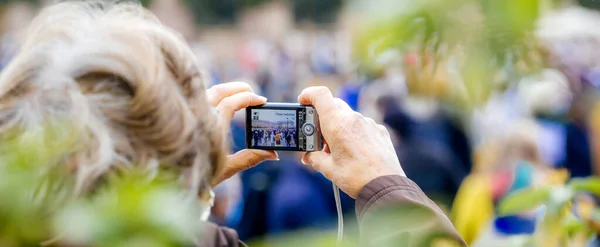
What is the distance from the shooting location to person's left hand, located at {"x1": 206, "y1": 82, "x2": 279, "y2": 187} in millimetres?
1822

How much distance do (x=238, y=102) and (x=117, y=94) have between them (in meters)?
0.76

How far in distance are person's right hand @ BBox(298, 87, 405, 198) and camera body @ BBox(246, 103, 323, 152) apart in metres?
0.03

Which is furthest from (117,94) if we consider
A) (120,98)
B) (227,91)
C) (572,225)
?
(572,225)

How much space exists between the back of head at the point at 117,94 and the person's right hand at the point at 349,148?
51 cm

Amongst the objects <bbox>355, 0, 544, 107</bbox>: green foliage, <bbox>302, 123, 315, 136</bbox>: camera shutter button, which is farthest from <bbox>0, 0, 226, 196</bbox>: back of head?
<bbox>302, 123, 315, 136</bbox>: camera shutter button

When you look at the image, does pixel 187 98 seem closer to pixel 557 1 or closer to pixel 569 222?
pixel 557 1

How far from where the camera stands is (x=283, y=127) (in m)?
1.80

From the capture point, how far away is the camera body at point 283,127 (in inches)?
70.0

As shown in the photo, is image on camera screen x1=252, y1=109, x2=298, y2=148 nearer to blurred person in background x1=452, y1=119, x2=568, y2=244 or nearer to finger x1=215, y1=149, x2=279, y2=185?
finger x1=215, y1=149, x2=279, y2=185

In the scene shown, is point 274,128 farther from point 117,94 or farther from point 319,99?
point 117,94

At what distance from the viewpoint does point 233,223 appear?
4.79m

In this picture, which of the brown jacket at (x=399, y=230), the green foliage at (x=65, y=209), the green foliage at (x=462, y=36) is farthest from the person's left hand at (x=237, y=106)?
the green foliage at (x=462, y=36)

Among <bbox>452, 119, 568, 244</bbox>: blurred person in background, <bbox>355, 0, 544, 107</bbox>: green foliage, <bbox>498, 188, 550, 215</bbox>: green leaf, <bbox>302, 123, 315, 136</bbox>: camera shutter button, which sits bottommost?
<bbox>452, 119, 568, 244</bbox>: blurred person in background

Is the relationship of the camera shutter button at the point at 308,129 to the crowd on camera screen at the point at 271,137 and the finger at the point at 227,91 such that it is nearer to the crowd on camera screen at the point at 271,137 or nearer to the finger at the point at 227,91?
the crowd on camera screen at the point at 271,137
